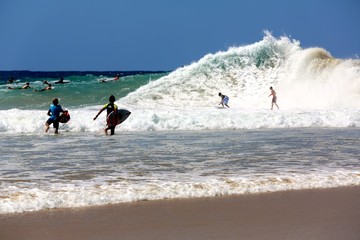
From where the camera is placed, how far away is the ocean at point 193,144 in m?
7.28

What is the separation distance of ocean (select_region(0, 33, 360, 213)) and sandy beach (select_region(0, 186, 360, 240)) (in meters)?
0.41

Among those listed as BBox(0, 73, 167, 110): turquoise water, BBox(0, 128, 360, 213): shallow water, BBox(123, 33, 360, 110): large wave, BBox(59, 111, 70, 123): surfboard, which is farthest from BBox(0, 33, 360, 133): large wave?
BBox(0, 128, 360, 213): shallow water

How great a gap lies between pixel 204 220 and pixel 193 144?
7256 millimetres

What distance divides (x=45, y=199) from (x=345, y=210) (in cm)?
319

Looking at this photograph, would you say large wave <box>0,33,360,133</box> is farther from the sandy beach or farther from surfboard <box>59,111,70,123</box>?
the sandy beach

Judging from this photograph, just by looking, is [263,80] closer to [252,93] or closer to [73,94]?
[252,93]

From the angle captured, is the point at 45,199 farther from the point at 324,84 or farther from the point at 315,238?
the point at 324,84

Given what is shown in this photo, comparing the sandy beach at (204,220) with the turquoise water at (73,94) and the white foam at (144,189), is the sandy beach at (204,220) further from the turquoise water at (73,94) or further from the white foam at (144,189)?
the turquoise water at (73,94)

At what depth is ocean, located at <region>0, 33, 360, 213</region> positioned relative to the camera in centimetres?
728

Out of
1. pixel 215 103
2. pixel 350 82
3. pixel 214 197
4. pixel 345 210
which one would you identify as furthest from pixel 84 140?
pixel 350 82

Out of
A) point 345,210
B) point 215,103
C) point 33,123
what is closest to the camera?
point 345,210

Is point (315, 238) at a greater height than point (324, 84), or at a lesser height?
lesser

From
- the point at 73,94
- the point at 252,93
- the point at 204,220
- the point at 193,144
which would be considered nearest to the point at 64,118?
the point at 193,144

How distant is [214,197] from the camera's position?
6.96m
